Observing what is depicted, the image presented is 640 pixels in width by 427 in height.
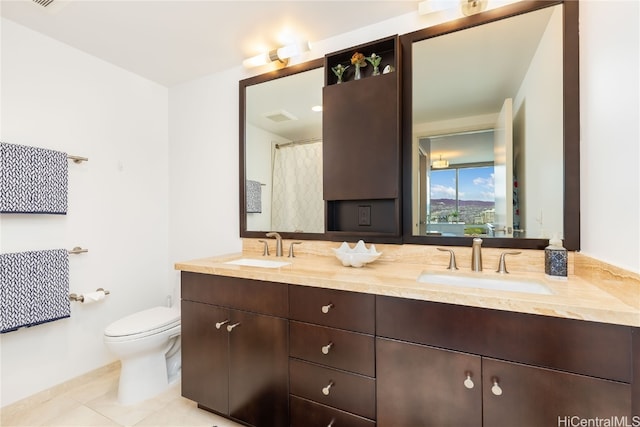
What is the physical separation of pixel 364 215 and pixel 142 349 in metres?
1.53

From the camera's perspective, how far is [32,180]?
1694mm

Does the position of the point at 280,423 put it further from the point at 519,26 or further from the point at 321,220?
the point at 519,26

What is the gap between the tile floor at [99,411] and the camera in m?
1.61

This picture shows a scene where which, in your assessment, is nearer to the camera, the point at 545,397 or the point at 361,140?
the point at 545,397

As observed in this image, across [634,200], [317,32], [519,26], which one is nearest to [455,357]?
[634,200]

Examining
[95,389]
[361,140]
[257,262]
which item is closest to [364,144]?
[361,140]

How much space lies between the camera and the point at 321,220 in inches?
74.4

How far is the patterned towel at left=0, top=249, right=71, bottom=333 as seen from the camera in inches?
62.8

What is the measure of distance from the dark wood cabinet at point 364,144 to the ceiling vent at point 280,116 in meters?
0.34

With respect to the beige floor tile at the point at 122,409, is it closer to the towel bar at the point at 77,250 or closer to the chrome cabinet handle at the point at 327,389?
the towel bar at the point at 77,250

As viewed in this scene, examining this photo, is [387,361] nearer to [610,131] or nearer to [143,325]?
[610,131]

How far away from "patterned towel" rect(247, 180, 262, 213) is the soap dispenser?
1652 millimetres

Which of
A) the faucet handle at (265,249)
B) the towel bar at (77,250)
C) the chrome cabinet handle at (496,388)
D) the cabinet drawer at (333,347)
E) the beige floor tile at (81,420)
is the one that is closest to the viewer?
the chrome cabinet handle at (496,388)

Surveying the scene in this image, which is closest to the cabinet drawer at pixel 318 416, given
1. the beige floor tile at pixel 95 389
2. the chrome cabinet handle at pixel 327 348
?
the chrome cabinet handle at pixel 327 348
